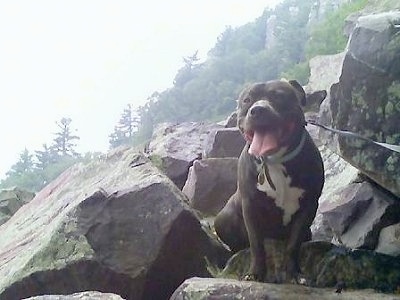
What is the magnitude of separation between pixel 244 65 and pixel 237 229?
5.90 m

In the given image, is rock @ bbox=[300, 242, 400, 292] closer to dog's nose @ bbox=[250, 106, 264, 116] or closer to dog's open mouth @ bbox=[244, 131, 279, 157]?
dog's open mouth @ bbox=[244, 131, 279, 157]

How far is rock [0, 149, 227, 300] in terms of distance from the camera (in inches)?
135

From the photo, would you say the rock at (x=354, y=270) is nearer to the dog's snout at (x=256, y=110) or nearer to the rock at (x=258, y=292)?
the rock at (x=258, y=292)

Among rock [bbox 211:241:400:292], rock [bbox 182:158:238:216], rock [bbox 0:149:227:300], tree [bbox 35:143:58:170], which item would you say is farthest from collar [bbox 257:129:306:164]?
tree [bbox 35:143:58:170]

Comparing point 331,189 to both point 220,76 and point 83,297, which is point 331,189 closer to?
point 83,297

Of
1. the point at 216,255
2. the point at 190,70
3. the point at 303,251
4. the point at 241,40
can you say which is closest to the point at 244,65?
the point at 190,70

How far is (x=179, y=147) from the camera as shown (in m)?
5.84

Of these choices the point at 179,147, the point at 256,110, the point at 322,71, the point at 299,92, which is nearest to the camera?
the point at 256,110

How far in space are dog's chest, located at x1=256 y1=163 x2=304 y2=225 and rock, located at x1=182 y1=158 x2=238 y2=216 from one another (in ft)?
5.71

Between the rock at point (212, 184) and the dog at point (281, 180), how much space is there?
165cm

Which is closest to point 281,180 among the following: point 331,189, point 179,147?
point 331,189

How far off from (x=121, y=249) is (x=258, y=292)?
1.05 m

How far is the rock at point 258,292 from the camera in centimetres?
275

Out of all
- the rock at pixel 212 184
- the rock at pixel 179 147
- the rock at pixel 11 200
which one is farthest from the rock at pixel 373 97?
the rock at pixel 11 200
